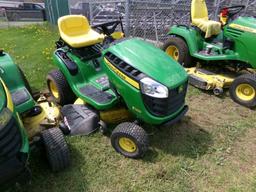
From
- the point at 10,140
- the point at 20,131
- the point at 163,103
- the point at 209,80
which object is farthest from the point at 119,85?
the point at 209,80

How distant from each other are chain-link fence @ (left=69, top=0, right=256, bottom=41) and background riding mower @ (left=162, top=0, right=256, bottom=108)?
163 cm

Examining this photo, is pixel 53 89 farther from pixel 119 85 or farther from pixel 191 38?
pixel 191 38

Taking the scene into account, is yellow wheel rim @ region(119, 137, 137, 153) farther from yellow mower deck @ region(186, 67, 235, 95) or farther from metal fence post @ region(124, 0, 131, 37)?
metal fence post @ region(124, 0, 131, 37)

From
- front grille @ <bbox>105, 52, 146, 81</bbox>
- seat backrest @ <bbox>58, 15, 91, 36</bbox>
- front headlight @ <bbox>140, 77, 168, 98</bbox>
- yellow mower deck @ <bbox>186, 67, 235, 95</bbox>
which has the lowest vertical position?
yellow mower deck @ <bbox>186, 67, 235, 95</bbox>

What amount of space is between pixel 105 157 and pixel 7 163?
1.15 meters

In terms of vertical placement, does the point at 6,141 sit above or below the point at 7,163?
above

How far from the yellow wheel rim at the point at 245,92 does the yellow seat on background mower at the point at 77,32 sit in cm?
216

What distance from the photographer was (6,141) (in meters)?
1.95

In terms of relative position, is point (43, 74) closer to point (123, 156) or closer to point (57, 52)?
point (57, 52)

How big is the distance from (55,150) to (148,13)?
516 centimetres

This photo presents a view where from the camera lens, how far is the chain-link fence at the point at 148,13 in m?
6.66

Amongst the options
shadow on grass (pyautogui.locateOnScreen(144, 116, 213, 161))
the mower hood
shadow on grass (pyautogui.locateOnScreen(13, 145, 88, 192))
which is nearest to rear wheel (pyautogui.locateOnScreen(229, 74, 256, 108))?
shadow on grass (pyautogui.locateOnScreen(144, 116, 213, 161))

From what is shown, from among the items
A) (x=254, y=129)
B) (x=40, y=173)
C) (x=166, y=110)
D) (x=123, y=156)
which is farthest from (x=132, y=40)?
(x=254, y=129)

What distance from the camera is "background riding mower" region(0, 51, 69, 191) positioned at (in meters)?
1.97
